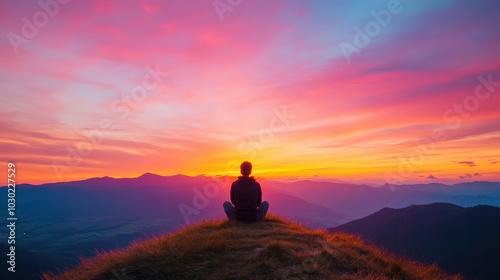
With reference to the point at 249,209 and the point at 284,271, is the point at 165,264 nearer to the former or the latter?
the point at 284,271

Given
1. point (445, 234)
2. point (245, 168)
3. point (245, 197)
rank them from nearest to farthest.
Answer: point (245, 197)
point (245, 168)
point (445, 234)

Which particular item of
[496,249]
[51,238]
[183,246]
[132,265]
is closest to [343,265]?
[183,246]

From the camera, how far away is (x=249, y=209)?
12664 mm

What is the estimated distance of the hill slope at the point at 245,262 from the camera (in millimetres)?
6746

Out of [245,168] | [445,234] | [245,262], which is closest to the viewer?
[245,262]

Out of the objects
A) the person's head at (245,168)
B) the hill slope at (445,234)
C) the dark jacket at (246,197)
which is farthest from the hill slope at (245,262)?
the hill slope at (445,234)

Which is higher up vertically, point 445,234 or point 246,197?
point 246,197

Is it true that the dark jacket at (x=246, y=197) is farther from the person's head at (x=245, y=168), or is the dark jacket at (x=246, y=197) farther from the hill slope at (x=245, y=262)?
the hill slope at (x=245, y=262)

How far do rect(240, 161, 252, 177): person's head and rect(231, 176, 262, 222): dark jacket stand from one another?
0.80 ft

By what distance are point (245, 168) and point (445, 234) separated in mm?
183519

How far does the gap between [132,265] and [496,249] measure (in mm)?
176869

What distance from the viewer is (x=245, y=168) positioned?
41.5 feet

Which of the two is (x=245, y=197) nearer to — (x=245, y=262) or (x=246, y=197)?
(x=246, y=197)

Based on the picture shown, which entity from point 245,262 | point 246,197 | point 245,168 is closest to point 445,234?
point 246,197
